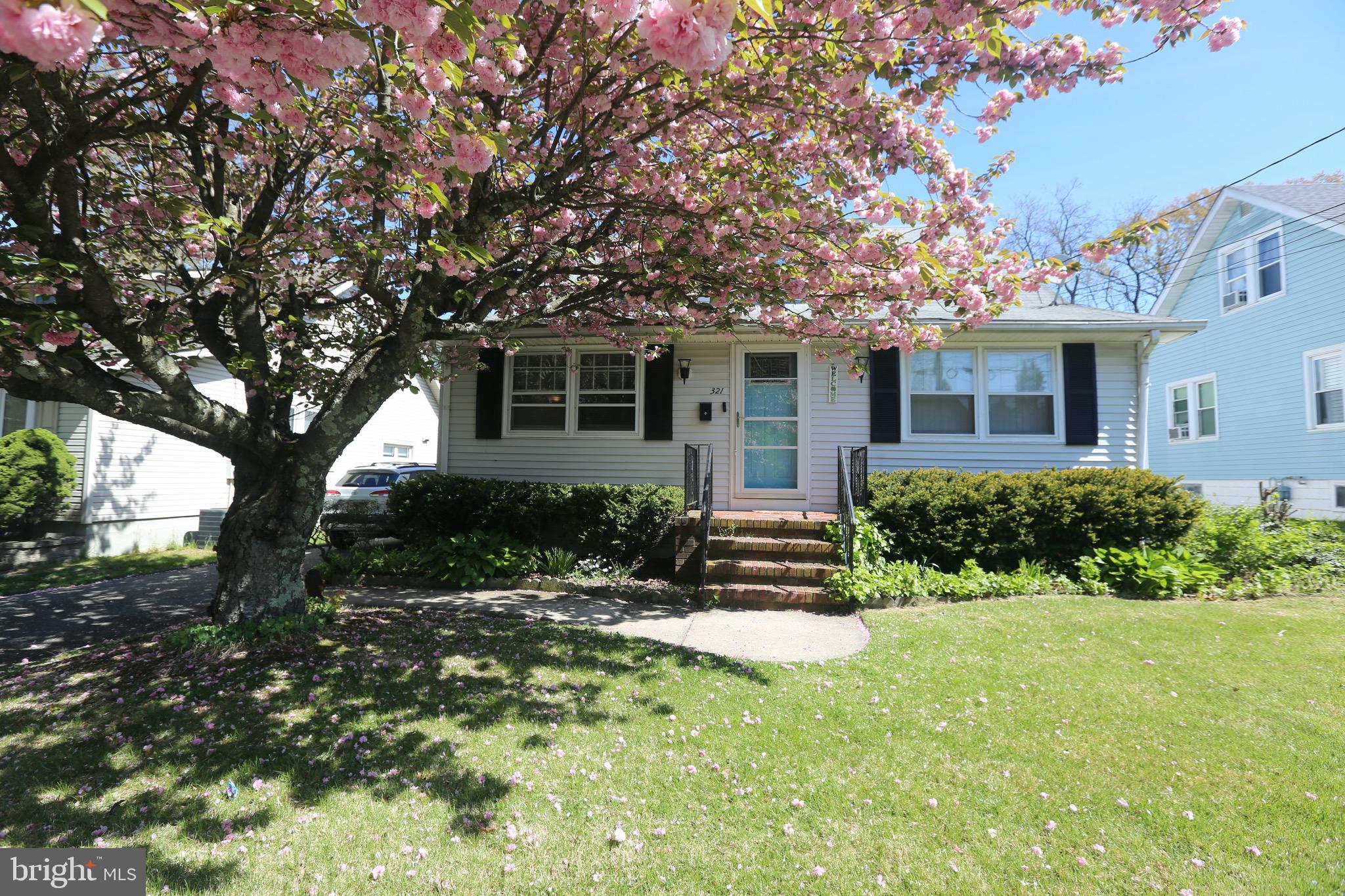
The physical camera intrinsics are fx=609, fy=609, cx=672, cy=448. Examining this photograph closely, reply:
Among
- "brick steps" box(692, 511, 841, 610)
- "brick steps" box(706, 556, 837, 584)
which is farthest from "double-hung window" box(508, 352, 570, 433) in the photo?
"brick steps" box(706, 556, 837, 584)

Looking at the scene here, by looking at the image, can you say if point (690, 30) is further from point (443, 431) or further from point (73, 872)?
point (443, 431)

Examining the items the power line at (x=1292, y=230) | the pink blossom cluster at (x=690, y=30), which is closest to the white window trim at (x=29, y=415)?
the pink blossom cluster at (x=690, y=30)

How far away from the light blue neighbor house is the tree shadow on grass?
13.5 m

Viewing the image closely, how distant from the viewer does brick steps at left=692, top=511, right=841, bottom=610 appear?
259 inches

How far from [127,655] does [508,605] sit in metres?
3.07

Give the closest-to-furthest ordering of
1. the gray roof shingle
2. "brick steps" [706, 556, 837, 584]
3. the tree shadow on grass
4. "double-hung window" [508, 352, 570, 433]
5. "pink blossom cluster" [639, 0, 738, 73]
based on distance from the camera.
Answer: "pink blossom cluster" [639, 0, 738, 73]
the tree shadow on grass
"brick steps" [706, 556, 837, 584]
"double-hung window" [508, 352, 570, 433]
the gray roof shingle

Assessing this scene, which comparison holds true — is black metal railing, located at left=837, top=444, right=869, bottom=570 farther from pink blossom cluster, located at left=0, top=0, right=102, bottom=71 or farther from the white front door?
pink blossom cluster, located at left=0, top=0, right=102, bottom=71

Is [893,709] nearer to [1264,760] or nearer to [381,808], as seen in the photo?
[1264,760]

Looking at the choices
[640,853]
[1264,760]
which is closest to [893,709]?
[1264,760]

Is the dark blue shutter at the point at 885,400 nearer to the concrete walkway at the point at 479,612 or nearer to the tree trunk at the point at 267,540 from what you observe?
the concrete walkway at the point at 479,612

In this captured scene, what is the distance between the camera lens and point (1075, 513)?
737 cm

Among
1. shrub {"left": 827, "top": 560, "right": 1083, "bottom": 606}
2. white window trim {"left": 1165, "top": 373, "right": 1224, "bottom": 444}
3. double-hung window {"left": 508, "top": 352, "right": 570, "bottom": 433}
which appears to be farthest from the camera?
white window trim {"left": 1165, "top": 373, "right": 1224, "bottom": 444}

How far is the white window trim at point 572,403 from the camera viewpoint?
966 centimetres

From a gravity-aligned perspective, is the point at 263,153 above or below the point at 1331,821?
above
